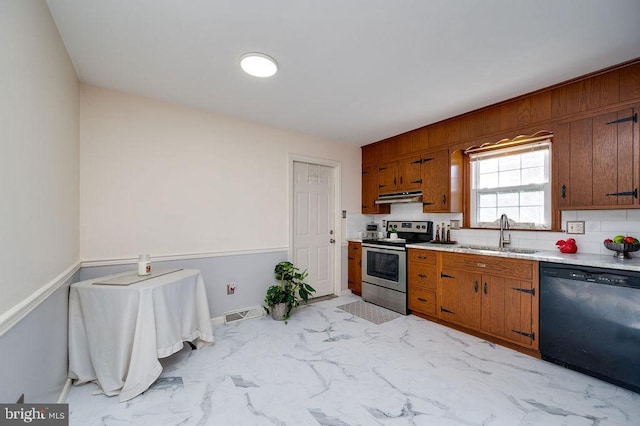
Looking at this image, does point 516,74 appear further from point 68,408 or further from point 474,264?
point 68,408

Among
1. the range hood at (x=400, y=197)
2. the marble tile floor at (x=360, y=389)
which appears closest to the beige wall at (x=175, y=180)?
the marble tile floor at (x=360, y=389)

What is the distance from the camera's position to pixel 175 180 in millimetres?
3010

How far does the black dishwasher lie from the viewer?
6.46ft

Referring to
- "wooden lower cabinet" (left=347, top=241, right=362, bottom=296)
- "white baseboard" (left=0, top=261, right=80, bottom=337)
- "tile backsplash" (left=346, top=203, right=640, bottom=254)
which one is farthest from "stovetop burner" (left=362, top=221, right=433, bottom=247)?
"white baseboard" (left=0, top=261, right=80, bottom=337)

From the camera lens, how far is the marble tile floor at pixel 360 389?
1722 millimetres

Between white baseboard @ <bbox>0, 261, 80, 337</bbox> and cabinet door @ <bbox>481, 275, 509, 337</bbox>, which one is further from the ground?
white baseboard @ <bbox>0, 261, 80, 337</bbox>

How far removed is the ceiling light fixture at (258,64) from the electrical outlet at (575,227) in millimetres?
3141

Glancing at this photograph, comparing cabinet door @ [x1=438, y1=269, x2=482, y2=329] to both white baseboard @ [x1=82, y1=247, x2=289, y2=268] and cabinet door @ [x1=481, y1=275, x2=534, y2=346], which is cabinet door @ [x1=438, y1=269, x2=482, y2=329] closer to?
cabinet door @ [x1=481, y1=275, x2=534, y2=346]

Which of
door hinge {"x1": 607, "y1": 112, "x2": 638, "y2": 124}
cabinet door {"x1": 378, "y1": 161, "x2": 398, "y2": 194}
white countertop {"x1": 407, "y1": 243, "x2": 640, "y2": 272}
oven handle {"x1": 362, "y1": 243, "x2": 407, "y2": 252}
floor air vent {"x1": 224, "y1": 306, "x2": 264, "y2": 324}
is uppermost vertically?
door hinge {"x1": 607, "y1": 112, "x2": 638, "y2": 124}

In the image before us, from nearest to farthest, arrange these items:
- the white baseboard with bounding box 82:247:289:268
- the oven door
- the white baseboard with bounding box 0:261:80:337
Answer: the white baseboard with bounding box 0:261:80:337 → the white baseboard with bounding box 82:247:289:268 → the oven door

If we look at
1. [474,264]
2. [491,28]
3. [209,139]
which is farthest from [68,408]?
[491,28]

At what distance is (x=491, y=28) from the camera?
179 cm

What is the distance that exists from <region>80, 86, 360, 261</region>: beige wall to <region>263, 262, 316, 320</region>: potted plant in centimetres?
38

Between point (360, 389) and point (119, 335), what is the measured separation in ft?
5.91
